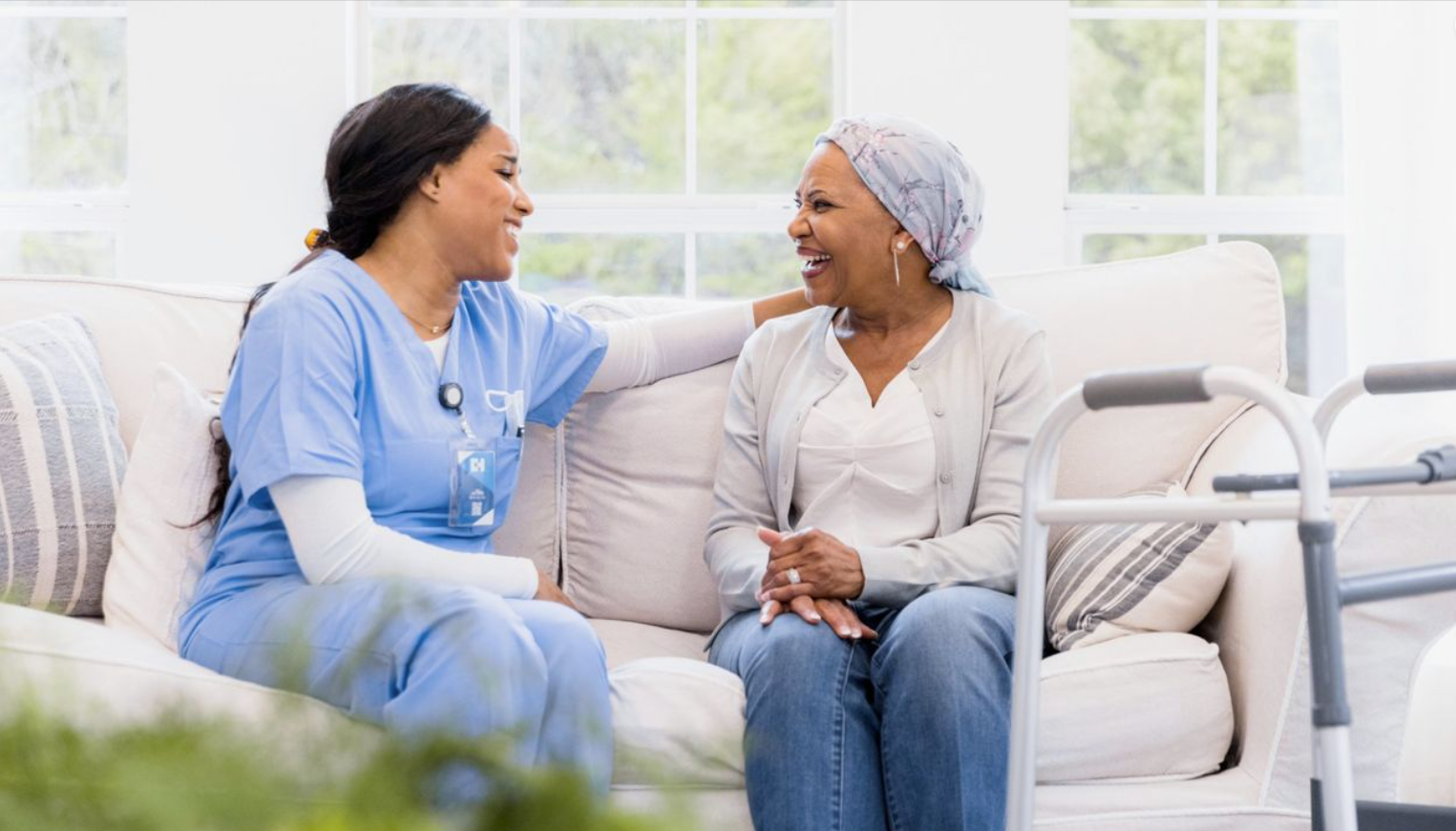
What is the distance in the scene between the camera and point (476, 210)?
214 cm

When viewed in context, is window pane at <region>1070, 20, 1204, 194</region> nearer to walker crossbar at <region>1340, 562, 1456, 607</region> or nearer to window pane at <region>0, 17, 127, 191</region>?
window pane at <region>0, 17, 127, 191</region>

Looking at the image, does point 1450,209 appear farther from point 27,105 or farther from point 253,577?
point 27,105

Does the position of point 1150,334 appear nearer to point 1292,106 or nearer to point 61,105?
point 1292,106

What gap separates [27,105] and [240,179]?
606 mm

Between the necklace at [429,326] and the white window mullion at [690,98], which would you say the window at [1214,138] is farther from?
the necklace at [429,326]

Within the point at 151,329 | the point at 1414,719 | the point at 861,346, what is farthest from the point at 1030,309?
the point at 151,329

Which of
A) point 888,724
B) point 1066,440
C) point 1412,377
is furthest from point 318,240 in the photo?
point 1412,377

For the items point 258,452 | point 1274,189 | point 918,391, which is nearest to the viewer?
point 258,452

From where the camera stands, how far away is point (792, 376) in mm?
2285

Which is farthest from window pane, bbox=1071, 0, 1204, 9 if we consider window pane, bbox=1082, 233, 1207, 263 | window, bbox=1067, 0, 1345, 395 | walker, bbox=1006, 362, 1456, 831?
walker, bbox=1006, 362, 1456, 831

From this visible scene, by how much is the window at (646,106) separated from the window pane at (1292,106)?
3.31ft

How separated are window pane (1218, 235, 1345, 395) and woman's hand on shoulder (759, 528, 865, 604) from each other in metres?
2.06

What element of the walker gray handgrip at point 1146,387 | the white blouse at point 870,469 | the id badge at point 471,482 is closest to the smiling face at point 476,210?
the id badge at point 471,482

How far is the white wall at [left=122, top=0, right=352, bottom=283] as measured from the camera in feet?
11.5
